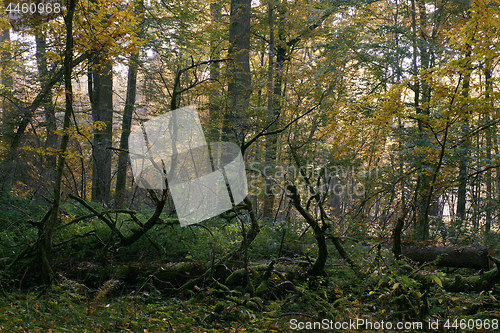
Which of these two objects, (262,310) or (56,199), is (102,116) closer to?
(56,199)

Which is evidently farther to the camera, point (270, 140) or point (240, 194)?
point (270, 140)

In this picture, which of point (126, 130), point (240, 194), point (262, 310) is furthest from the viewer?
point (126, 130)

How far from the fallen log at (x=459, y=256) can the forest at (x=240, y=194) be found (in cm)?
3

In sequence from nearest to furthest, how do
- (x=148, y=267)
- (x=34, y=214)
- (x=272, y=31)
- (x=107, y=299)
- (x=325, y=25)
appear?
(x=107, y=299), (x=148, y=267), (x=34, y=214), (x=272, y=31), (x=325, y=25)

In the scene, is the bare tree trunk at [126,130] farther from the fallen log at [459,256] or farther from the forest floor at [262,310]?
the fallen log at [459,256]

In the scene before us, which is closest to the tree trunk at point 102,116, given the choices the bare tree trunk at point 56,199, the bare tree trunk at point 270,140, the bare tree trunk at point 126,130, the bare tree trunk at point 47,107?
the bare tree trunk at point 126,130

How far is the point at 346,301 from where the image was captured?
13.8ft

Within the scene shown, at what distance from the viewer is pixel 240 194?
707 cm

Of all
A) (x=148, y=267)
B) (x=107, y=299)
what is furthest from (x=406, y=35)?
(x=107, y=299)

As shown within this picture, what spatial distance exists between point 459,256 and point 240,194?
3.91 meters

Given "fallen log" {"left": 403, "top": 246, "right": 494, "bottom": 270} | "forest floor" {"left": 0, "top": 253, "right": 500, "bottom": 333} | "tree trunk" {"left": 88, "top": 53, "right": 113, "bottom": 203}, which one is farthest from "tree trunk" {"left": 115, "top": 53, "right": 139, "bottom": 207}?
"fallen log" {"left": 403, "top": 246, "right": 494, "bottom": 270}

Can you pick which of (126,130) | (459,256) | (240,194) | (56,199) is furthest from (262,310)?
(126,130)

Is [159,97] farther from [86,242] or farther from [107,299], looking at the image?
[107,299]

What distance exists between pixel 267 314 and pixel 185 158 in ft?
21.5
